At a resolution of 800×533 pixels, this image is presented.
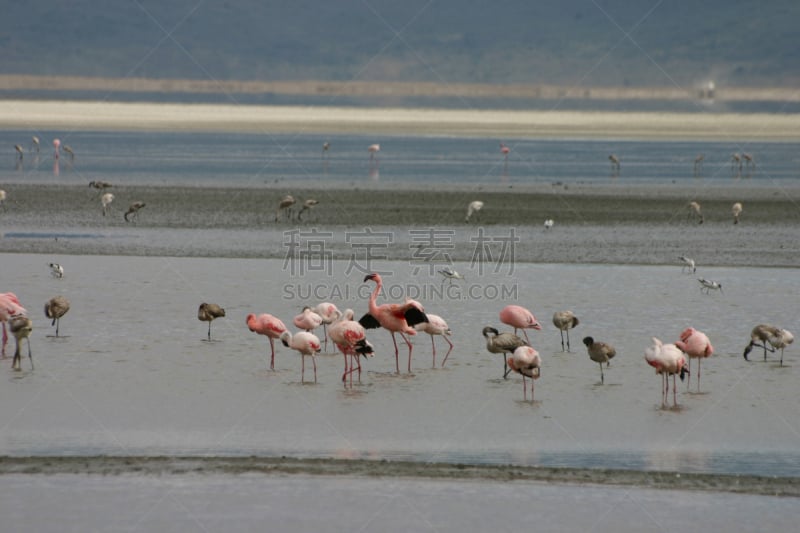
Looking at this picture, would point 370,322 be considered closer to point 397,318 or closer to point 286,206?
point 397,318

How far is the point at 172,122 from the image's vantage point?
287 feet

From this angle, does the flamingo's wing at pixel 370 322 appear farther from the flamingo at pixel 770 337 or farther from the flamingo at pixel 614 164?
the flamingo at pixel 614 164

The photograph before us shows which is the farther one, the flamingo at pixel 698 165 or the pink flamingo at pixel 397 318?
the flamingo at pixel 698 165

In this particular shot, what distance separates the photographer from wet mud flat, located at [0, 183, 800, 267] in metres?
21.6

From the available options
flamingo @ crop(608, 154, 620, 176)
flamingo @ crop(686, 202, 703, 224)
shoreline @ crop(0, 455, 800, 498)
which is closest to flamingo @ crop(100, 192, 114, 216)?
flamingo @ crop(686, 202, 703, 224)

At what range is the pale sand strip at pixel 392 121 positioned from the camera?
76875mm

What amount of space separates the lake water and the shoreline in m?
25.3

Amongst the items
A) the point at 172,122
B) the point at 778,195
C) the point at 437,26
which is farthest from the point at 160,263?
the point at 437,26

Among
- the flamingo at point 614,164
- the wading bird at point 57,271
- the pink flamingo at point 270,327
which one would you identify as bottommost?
the pink flamingo at point 270,327

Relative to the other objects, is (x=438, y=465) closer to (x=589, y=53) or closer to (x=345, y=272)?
(x=345, y=272)

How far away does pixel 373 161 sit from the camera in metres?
45.7

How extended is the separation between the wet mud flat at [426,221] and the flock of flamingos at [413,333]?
716cm

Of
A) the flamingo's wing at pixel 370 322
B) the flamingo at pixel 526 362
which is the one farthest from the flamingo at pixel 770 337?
the flamingo's wing at pixel 370 322

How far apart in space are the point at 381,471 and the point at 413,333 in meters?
4.24
